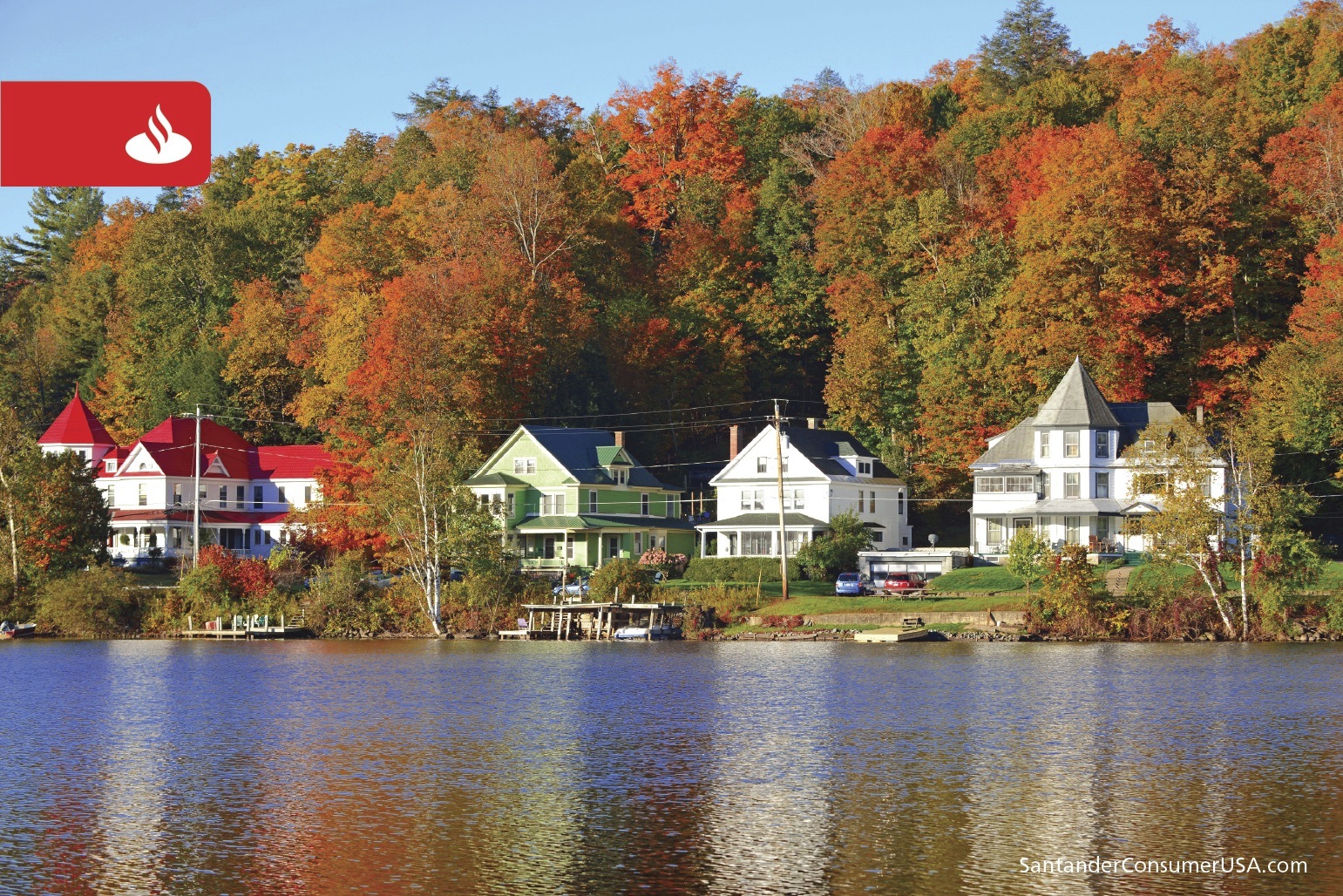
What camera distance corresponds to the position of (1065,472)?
9388cm

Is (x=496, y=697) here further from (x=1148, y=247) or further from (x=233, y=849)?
(x=1148, y=247)

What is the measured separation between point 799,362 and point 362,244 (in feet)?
112

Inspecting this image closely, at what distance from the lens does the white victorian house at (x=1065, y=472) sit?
302 ft

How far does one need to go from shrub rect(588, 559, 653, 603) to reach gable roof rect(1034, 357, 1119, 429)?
2642cm

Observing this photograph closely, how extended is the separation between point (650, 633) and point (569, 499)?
22.9m

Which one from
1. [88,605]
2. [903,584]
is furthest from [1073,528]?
[88,605]

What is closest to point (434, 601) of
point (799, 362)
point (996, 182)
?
point (799, 362)

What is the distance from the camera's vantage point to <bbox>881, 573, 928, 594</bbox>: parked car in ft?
272

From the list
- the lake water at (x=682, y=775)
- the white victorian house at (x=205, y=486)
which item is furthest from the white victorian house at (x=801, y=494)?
the white victorian house at (x=205, y=486)

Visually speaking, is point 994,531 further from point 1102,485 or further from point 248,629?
point 248,629

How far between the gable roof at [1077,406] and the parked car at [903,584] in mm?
15481

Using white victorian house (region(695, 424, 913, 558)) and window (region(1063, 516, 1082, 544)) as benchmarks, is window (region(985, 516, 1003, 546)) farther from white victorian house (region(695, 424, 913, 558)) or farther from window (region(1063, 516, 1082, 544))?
white victorian house (region(695, 424, 913, 558))

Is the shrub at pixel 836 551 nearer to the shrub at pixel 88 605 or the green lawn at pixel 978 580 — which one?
the green lawn at pixel 978 580

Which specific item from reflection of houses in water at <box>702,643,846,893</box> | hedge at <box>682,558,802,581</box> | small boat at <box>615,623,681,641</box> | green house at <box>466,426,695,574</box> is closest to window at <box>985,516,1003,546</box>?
hedge at <box>682,558,802,581</box>
